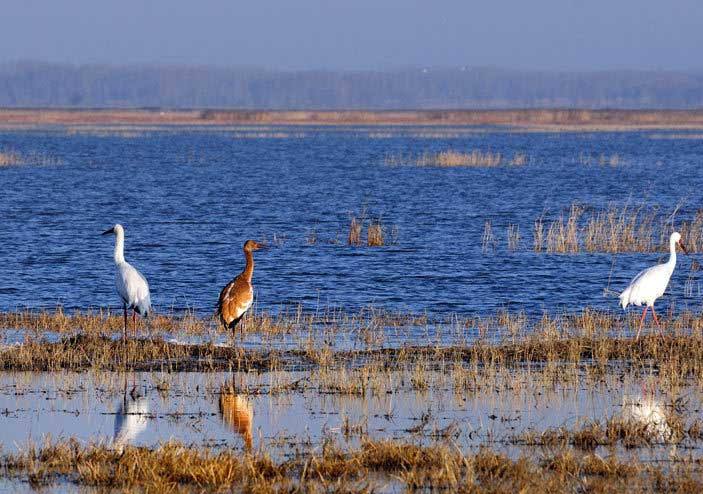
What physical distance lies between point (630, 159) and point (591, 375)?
59.1 m

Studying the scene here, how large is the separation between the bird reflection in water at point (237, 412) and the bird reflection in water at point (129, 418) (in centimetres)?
67

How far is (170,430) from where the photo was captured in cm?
999

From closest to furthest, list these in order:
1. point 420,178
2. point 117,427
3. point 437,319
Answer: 1. point 117,427
2. point 437,319
3. point 420,178

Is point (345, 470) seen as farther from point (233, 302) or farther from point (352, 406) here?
point (233, 302)

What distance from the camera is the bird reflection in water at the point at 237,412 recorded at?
996 cm

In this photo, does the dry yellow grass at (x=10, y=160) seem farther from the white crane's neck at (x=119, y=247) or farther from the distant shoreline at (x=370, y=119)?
the distant shoreline at (x=370, y=119)

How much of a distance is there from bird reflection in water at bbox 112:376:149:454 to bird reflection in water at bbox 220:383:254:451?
2.19 ft

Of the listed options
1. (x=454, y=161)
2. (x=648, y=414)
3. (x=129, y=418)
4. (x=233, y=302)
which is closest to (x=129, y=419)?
(x=129, y=418)

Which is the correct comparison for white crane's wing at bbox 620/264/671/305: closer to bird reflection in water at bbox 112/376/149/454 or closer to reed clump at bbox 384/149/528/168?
bird reflection in water at bbox 112/376/149/454

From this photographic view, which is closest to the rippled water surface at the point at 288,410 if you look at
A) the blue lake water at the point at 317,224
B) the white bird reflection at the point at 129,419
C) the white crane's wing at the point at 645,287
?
the white bird reflection at the point at 129,419

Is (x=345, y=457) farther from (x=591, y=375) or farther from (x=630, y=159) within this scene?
(x=630, y=159)

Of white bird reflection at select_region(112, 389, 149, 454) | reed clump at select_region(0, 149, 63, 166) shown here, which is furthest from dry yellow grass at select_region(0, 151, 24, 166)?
white bird reflection at select_region(112, 389, 149, 454)

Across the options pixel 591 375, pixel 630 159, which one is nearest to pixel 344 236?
A: pixel 591 375

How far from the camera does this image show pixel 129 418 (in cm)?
1042
